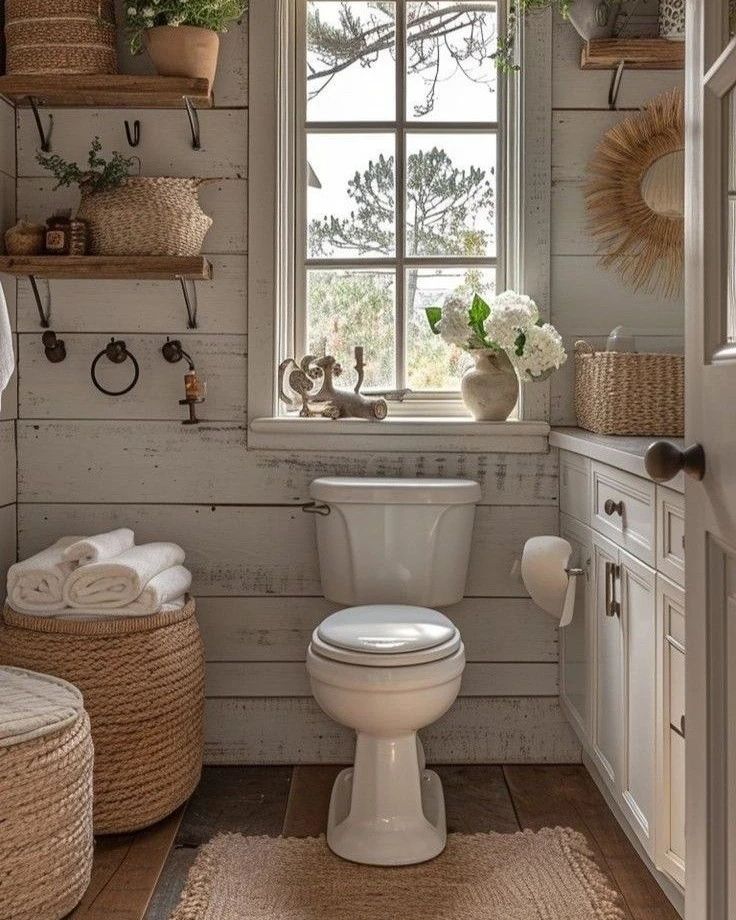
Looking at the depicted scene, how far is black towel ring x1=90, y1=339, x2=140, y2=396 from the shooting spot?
256 centimetres

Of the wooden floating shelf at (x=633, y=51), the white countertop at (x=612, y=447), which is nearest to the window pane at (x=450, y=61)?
the wooden floating shelf at (x=633, y=51)

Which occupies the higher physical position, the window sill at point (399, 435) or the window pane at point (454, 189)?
the window pane at point (454, 189)

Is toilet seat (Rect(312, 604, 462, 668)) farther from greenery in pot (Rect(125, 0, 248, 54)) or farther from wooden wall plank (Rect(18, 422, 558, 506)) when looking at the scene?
greenery in pot (Rect(125, 0, 248, 54))

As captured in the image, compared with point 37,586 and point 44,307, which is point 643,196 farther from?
point 37,586

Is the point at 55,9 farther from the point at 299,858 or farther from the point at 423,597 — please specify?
the point at 299,858

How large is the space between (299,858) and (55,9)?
2.05m

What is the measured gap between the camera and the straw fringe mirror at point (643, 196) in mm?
2535

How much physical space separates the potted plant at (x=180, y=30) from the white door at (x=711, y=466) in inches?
61.2

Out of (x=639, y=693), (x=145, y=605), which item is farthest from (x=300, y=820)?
(x=639, y=693)

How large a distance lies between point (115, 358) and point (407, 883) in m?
1.45

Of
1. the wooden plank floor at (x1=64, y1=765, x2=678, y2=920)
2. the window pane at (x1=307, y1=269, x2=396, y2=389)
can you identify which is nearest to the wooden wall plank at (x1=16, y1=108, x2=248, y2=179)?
the window pane at (x1=307, y1=269, x2=396, y2=389)

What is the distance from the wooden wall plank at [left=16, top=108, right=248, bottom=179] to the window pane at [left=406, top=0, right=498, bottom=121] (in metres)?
0.51

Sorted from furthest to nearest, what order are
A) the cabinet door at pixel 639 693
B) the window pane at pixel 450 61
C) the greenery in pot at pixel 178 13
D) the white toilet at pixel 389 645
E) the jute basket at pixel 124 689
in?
Answer: the window pane at pixel 450 61
the greenery in pot at pixel 178 13
the jute basket at pixel 124 689
the white toilet at pixel 389 645
the cabinet door at pixel 639 693

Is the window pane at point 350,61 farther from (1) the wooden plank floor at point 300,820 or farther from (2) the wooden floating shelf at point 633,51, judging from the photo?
(1) the wooden plank floor at point 300,820
